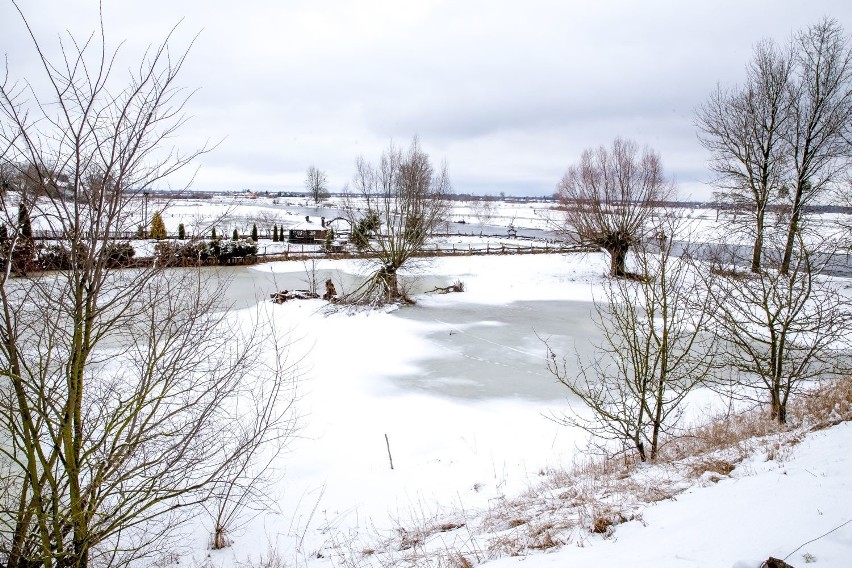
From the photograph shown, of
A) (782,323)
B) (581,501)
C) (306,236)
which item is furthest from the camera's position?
(306,236)

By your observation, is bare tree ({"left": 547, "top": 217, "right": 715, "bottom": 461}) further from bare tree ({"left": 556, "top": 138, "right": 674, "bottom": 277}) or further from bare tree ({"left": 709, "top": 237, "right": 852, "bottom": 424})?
bare tree ({"left": 556, "top": 138, "right": 674, "bottom": 277})

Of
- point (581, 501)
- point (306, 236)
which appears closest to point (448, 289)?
point (581, 501)

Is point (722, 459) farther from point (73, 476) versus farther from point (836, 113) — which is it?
point (836, 113)

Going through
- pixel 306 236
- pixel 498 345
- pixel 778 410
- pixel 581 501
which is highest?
pixel 306 236

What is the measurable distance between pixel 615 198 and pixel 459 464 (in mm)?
22197

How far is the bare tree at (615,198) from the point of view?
25.3 meters

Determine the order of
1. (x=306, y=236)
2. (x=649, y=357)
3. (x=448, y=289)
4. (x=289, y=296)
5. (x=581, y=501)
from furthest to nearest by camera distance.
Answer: (x=306, y=236), (x=448, y=289), (x=289, y=296), (x=649, y=357), (x=581, y=501)

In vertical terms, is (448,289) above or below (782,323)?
below

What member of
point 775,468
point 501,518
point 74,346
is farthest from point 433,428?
point 74,346

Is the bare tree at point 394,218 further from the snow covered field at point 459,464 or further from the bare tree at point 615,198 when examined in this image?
the bare tree at point 615,198

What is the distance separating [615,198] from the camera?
85.4 ft

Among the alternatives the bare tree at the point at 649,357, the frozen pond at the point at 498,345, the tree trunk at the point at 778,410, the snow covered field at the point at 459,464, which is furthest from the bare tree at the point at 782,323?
the frozen pond at the point at 498,345

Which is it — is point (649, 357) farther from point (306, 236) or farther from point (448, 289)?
point (306, 236)

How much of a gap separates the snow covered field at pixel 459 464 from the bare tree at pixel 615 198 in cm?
874
